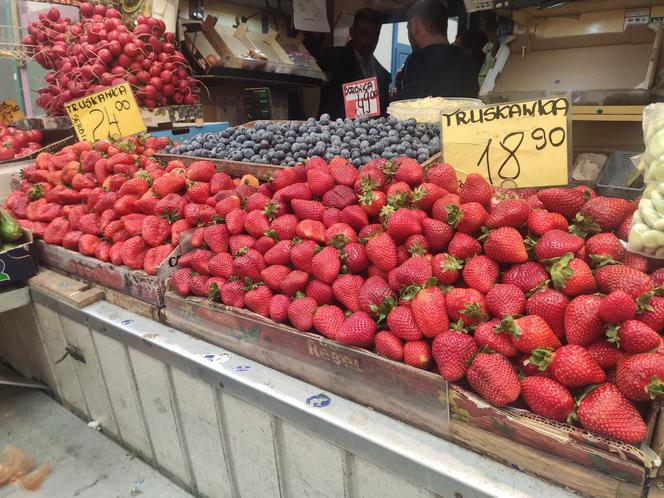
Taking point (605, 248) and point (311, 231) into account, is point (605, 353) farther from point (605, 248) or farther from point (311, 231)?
point (311, 231)

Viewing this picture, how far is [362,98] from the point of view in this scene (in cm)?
258

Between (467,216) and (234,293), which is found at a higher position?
(467,216)

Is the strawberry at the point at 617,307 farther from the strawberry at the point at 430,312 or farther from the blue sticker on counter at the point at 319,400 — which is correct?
the blue sticker on counter at the point at 319,400

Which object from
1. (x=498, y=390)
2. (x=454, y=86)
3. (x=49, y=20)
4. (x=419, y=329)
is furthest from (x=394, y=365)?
(x=49, y=20)

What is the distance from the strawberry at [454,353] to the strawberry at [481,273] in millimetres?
148

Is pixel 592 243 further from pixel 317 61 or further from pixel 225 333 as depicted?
pixel 317 61

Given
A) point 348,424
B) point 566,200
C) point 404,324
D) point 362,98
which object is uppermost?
point 362,98

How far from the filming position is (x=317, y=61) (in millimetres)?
5508

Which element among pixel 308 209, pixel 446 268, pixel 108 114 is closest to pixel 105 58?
pixel 108 114

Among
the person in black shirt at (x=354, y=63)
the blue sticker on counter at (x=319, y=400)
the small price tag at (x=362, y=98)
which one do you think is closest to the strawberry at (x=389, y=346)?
the blue sticker on counter at (x=319, y=400)

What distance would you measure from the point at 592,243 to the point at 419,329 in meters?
0.46

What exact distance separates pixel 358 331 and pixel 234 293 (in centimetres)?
47

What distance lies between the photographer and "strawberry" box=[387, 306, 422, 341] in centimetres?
109

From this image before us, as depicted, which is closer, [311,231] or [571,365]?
[571,365]
